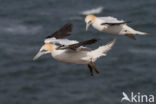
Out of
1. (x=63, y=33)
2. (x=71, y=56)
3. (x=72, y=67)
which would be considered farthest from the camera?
(x=72, y=67)

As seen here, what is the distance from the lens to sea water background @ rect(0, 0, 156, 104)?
110250 mm

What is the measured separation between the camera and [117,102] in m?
109

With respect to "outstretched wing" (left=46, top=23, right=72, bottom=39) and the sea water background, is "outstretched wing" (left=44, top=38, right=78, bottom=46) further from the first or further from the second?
the sea water background

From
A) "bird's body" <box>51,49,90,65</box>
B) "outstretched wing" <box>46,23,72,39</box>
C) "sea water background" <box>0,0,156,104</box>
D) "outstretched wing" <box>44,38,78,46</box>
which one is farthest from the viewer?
"sea water background" <box>0,0,156,104</box>

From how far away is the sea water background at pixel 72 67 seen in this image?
110 m

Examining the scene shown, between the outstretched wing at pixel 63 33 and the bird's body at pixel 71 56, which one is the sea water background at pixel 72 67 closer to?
the outstretched wing at pixel 63 33

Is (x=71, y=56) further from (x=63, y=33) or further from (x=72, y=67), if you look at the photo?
(x=72, y=67)

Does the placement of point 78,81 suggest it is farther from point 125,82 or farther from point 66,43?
point 66,43

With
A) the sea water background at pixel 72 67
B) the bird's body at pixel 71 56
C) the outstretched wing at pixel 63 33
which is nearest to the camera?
the bird's body at pixel 71 56

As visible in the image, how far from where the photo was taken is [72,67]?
4523 inches

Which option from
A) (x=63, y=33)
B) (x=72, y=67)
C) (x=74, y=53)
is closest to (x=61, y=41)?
(x=74, y=53)

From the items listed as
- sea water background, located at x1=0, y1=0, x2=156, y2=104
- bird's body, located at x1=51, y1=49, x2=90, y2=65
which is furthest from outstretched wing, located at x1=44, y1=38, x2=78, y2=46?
sea water background, located at x1=0, y1=0, x2=156, y2=104

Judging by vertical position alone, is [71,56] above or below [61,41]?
below

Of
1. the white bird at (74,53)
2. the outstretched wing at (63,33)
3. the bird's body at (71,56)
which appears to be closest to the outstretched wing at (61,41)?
the white bird at (74,53)
